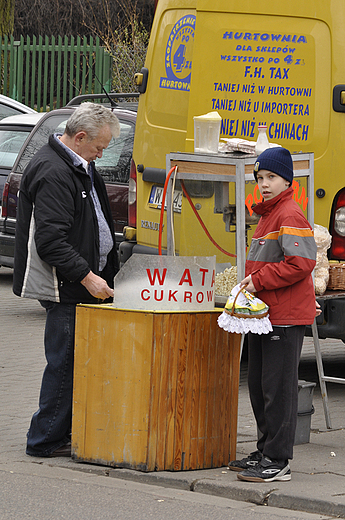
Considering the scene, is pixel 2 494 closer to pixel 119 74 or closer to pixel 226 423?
pixel 226 423

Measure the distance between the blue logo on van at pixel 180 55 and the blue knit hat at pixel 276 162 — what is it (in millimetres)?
2426

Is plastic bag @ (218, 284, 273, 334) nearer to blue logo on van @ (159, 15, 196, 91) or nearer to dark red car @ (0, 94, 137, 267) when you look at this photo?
blue logo on van @ (159, 15, 196, 91)

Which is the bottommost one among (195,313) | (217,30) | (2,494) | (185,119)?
(2,494)

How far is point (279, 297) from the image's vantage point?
15.0 ft

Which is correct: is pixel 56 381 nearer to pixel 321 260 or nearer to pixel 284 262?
pixel 284 262

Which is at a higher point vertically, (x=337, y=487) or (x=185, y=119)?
(x=185, y=119)

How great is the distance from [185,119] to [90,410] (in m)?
2.90

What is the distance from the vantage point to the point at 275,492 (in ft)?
14.6

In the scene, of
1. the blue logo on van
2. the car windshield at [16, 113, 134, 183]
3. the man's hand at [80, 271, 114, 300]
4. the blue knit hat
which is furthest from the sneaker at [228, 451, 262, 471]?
the car windshield at [16, 113, 134, 183]

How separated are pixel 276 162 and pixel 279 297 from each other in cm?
66

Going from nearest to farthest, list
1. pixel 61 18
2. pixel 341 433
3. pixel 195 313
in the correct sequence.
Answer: pixel 195 313 < pixel 341 433 < pixel 61 18

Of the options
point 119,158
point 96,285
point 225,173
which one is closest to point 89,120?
point 225,173

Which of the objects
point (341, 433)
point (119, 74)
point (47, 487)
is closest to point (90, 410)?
point (47, 487)

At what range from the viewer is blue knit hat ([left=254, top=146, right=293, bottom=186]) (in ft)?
15.1
